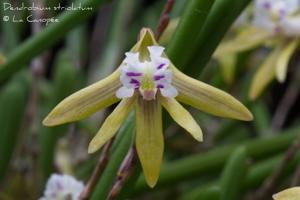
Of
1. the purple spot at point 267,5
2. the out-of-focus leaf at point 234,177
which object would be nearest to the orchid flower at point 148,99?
the out-of-focus leaf at point 234,177

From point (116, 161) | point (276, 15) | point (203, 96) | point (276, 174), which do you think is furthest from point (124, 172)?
point (276, 15)

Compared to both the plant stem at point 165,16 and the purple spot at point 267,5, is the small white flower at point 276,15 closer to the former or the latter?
the purple spot at point 267,5

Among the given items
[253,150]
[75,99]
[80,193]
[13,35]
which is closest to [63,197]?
[80,193]

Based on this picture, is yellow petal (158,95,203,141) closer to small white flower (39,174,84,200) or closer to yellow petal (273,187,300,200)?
yellow petal (273,187,300,200)

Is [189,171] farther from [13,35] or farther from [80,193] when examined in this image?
[13,35]

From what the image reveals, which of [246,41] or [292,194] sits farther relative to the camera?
[246,41]

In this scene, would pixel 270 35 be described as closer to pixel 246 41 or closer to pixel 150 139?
pixel 246 41

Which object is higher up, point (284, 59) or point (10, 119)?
point (284, 59)
